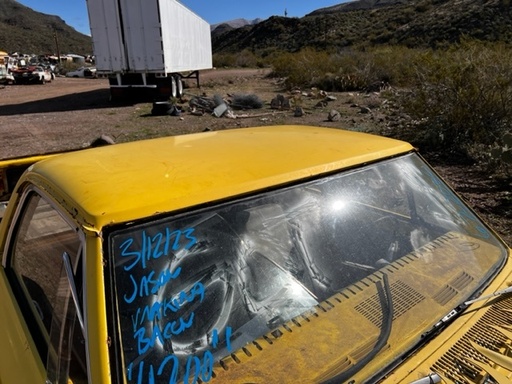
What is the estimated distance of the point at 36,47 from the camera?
88188mm

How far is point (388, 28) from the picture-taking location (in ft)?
155

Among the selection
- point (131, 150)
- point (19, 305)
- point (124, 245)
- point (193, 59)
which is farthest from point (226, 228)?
point (193, 59)

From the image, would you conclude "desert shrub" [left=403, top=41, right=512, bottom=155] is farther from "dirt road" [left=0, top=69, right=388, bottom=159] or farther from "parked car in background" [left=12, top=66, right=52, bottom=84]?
"parked car in background" [left=12, top=66, right=52, bottom=84]

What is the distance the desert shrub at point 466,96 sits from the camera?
7410 millimetres

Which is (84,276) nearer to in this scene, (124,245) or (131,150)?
(124,245)

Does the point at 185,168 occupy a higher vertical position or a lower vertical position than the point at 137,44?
lower

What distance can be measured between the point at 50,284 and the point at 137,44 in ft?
47.8

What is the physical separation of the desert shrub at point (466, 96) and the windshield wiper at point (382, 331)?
689cm

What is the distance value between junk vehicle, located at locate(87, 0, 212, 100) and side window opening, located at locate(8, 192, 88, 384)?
45.7 feet

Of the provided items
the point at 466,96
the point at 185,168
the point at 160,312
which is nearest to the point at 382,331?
the point at 160,312

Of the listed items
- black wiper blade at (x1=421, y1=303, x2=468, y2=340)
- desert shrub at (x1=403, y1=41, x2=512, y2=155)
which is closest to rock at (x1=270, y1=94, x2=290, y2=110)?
desert shrub at (x1=403, y1=41, x2=512, y2=155)

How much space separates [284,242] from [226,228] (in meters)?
0.37

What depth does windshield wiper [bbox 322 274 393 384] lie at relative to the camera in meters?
1.23

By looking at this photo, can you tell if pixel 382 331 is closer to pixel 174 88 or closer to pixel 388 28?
pixel 174 88
